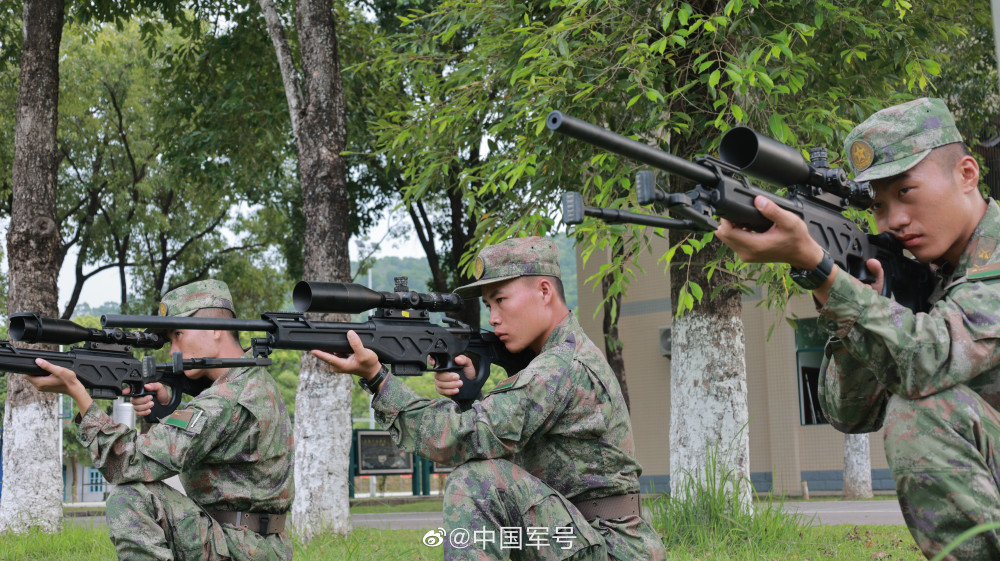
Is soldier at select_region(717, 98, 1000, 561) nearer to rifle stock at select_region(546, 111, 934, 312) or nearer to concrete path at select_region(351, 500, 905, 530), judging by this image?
rifle stock at select_region(546, 111, 934, 312)

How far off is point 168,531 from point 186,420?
54 cm

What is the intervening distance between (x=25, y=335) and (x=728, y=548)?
4870mm

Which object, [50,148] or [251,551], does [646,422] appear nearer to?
[50,148]

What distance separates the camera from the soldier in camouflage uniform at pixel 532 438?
3.67m

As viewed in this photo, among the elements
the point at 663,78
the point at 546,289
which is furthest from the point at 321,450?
the point at 546,289

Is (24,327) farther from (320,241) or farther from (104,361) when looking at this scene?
(320,241)

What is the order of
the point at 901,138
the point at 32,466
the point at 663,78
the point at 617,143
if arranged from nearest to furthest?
the point at 617,143, the point at 901,138, the point at 663,78, the point at 32,466

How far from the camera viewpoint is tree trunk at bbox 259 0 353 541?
9.57 metres

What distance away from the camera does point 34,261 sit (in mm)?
10250

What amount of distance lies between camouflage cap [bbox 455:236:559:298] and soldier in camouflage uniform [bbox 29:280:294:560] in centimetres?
141

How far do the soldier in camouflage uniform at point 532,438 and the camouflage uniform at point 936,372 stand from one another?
4.33 feet

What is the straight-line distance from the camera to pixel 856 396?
299cm

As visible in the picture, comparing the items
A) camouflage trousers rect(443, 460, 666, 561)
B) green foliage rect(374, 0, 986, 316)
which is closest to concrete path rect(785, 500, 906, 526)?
green foliage rect(374, 0, 986, 316)

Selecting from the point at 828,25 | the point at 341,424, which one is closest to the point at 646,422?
the point at 341,424
